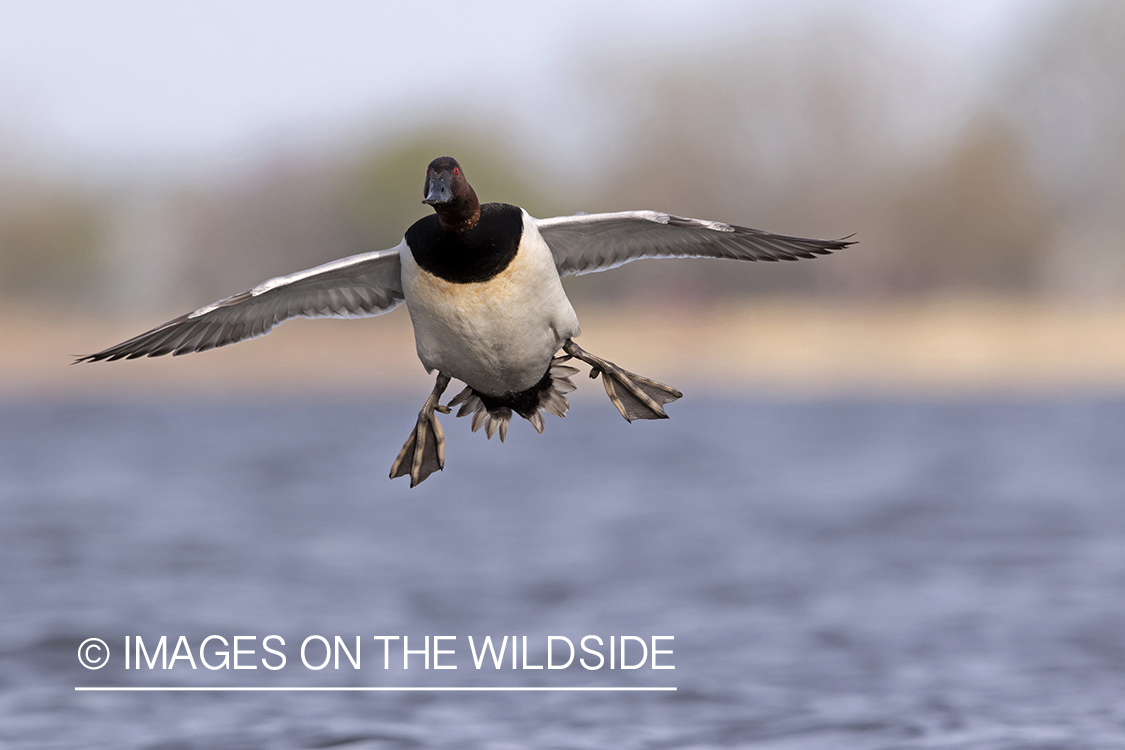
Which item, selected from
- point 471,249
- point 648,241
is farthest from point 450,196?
point 648,241

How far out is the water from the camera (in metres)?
12.4

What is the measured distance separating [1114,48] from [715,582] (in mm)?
58998

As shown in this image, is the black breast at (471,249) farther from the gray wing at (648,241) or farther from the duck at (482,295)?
the gray wing at (648,241)

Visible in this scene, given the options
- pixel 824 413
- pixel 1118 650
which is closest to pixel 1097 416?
pixel 824 413

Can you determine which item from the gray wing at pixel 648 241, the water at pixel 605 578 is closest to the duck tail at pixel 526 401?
the gray wing at pixel 648 241

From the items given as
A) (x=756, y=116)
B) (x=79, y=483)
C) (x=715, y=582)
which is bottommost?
(x=715, y=582)

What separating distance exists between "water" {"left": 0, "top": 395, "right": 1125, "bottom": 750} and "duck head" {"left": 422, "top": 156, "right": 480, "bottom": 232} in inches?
216

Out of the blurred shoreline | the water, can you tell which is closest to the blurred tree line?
the blurred shoreline

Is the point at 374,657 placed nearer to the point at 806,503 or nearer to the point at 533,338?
the point at 533,338

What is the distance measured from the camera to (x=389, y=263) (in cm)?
833

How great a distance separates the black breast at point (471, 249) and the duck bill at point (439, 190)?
35cm

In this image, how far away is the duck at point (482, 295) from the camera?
7445mm

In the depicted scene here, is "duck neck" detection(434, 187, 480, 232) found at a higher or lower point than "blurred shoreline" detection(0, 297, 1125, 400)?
lower

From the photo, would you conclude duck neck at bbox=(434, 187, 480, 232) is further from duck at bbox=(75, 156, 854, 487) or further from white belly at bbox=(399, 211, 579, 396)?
white belly at bbox=(399, 211, 579, 396)
